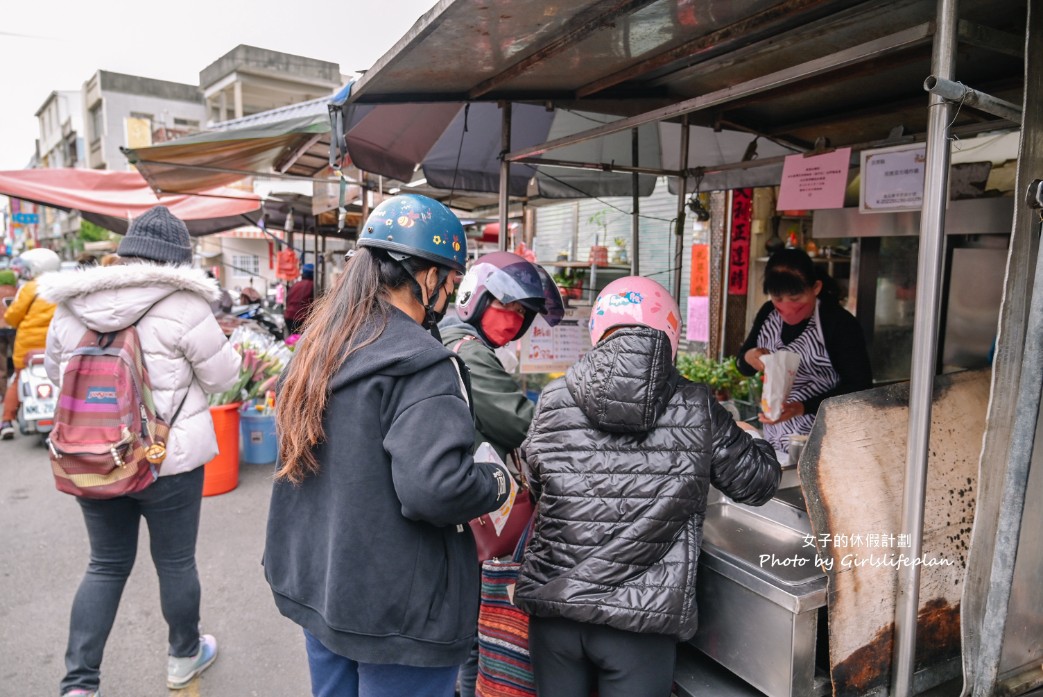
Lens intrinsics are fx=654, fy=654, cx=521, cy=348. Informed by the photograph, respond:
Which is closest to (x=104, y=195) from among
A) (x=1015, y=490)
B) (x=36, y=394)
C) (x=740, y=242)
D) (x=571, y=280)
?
(x=36, y=394)

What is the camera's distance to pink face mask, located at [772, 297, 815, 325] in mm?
3479

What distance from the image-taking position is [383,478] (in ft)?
5.27

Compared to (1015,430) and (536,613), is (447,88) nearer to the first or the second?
(536,613)

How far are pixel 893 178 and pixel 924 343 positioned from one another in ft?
4.58

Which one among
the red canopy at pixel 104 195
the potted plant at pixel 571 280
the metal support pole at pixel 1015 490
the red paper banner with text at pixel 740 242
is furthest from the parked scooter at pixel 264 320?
the metal support pole at pixel 1015 490

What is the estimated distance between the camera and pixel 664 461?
176 centimetres

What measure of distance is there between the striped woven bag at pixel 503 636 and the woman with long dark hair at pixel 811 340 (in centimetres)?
175

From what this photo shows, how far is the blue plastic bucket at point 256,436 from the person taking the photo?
20.3ft

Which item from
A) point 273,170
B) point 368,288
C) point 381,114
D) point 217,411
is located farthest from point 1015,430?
point 273,170

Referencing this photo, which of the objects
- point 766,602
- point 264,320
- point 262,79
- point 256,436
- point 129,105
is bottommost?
point 256,436

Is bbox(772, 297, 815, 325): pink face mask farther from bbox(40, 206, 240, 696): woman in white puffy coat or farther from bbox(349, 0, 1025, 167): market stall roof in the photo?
bbox(40, 206, 240, 696): woman in white puffy coat

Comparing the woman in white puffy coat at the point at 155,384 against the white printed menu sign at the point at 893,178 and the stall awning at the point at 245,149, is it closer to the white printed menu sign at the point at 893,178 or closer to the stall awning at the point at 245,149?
the stall awning at the point at 245,149

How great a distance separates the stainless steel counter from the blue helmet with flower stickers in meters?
1.22

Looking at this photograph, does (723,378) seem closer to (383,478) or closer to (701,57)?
(701,57)
